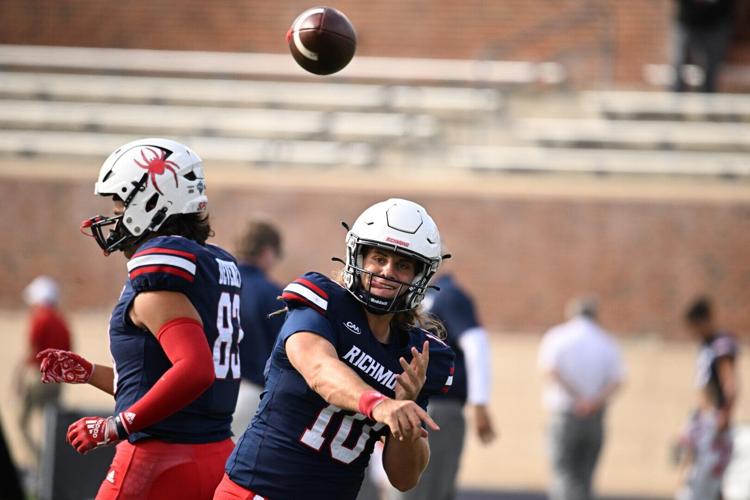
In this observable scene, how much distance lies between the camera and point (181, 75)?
16.2 metres

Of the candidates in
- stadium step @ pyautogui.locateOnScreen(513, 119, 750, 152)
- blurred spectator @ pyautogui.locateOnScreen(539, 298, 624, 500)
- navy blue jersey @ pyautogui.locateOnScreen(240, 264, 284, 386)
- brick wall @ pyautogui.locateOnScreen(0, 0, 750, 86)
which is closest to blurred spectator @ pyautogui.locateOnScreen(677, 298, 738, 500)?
blurred spectator @ pyautogui.locateOnScreen(539, 298, 624, 500)

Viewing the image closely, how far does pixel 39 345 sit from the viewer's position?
12219mm

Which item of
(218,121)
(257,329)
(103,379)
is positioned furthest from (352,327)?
(218,121)

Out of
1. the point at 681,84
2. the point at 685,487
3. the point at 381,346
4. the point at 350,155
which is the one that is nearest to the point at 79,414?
the point at 685,487

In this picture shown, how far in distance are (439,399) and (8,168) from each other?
A: 8.91m

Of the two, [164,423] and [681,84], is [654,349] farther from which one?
[164,423]

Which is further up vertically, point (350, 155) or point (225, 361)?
point (350, 155)

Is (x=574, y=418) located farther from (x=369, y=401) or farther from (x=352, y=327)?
(x=369, y=401)

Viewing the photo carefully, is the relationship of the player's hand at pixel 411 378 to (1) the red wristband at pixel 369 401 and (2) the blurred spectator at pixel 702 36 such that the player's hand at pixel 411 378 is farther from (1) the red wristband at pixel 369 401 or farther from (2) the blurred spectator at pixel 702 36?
(2) the blurred spectator at pixel 702 36

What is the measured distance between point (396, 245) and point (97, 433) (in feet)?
3.47

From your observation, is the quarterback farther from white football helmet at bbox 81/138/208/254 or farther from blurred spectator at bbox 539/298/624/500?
blurred spectator at bbox 539/298/624/500

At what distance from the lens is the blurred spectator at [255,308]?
20.6 feet

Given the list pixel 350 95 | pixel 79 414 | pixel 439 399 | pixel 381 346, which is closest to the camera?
pixel 381 346

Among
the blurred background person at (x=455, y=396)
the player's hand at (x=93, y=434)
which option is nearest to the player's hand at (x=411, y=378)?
the player's hand at (x=93, y=434)
